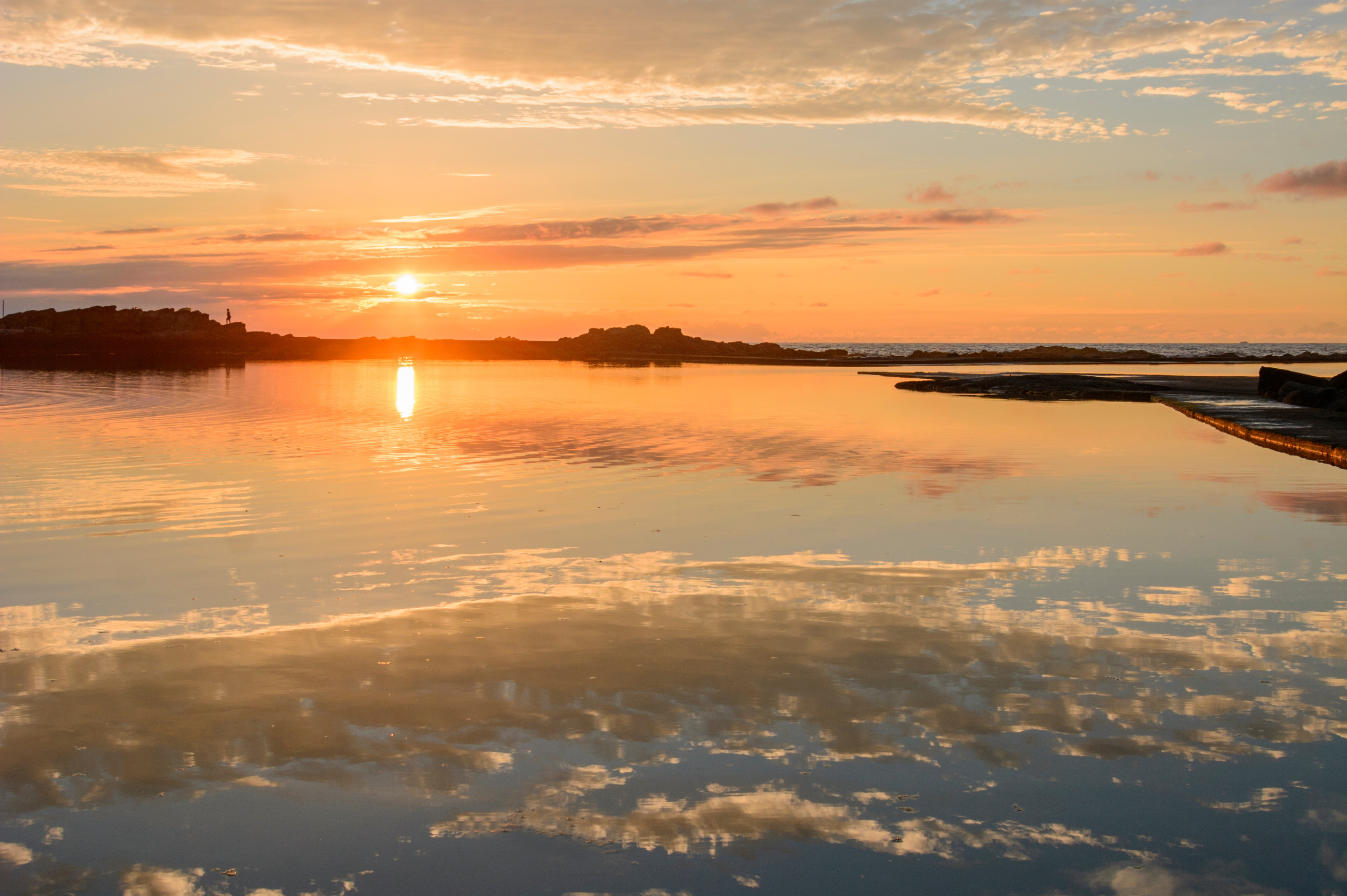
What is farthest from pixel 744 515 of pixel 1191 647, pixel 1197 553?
pixel 1191 647

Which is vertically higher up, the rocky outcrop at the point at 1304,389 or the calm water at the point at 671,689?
the rocky outcrop at the point at 1304,389

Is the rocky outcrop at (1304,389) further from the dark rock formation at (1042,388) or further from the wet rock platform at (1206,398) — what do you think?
the dark rock formation at (1042,388)

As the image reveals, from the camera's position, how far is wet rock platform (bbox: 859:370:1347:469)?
25.9 meters

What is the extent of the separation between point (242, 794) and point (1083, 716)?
530 cm

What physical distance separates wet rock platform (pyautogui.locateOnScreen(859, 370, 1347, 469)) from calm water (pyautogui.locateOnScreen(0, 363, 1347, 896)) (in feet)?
31.0

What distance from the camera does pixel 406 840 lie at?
5.20m

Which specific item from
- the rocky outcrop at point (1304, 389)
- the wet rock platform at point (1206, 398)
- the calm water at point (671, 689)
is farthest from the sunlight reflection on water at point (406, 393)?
the rocky outcrop at point (1304, 389)

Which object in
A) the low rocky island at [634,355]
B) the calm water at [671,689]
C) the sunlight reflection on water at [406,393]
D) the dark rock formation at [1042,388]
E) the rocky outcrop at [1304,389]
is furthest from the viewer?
the low rocky island at [634,355]

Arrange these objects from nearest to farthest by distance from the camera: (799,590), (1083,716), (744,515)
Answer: (1083,716), (799,590), (744,515)

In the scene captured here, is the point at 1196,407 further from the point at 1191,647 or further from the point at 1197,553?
Result: the point at 1191,647

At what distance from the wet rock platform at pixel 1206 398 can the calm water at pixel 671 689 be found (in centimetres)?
944

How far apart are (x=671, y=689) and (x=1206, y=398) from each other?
147 feet

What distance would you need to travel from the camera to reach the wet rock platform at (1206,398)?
1021 inches

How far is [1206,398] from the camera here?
45375 millimetres
